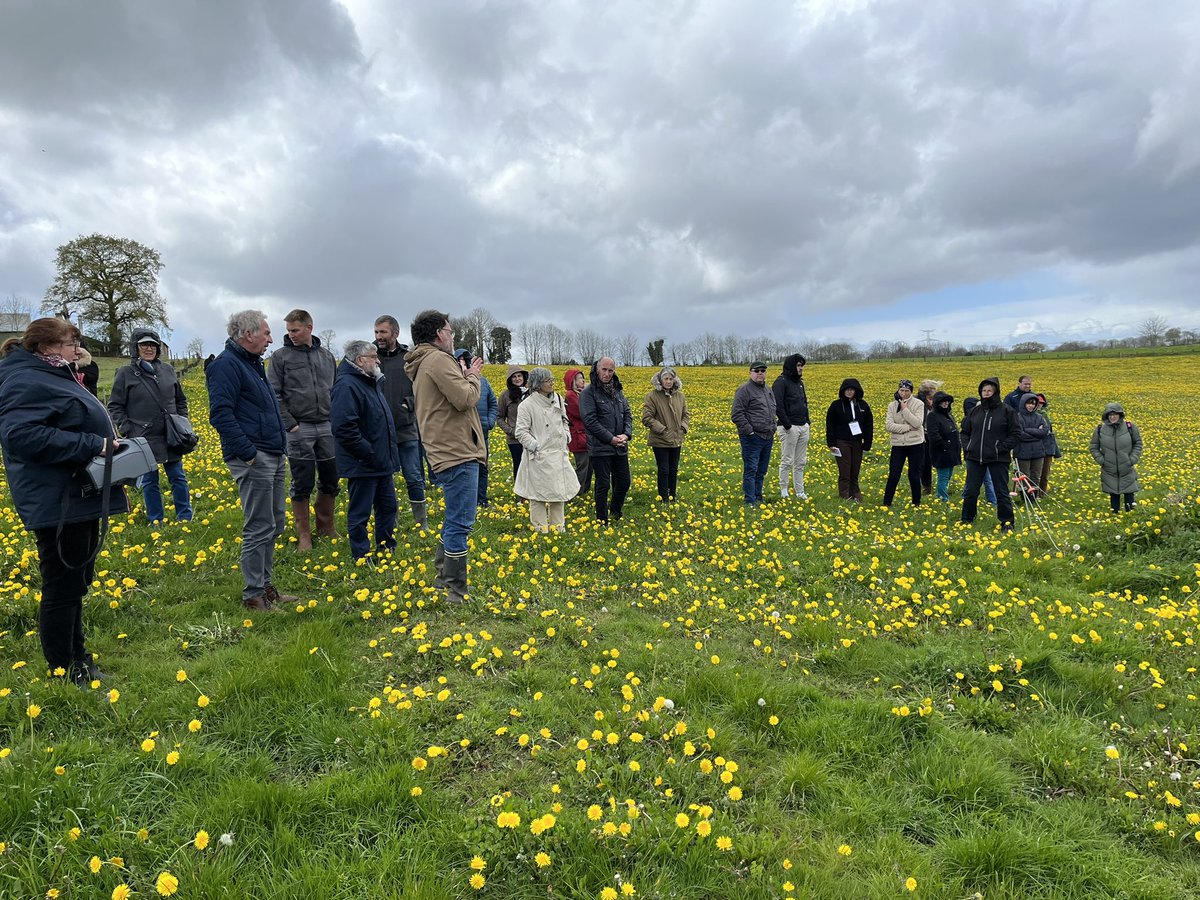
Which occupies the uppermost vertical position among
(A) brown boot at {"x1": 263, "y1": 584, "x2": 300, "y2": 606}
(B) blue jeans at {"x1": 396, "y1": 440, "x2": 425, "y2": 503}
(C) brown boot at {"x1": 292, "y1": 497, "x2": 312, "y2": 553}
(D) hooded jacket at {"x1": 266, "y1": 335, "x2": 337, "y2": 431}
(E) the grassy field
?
(D) hooded jacket at {"x1": 266, "y1": 335, "x2": 337, "y2": 431}

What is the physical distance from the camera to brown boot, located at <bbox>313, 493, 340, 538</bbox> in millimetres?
7359

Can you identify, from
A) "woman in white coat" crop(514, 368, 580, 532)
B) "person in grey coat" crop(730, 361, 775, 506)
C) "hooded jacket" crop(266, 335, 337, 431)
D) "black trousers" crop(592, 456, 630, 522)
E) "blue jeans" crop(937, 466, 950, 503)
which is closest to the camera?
"hooded jacket" crop(266, 335, 337, 431)

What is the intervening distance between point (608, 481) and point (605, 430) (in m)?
0.83

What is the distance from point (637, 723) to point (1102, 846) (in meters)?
2.42

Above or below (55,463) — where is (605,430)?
below

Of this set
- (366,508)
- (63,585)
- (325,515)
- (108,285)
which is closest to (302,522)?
(325,515)

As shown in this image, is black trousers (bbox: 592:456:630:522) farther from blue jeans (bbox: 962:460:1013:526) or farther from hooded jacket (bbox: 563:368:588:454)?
blue jeans (bbox: 962:460:1013:526)

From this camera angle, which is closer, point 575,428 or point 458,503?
point 458,503

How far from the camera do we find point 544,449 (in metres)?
7.91

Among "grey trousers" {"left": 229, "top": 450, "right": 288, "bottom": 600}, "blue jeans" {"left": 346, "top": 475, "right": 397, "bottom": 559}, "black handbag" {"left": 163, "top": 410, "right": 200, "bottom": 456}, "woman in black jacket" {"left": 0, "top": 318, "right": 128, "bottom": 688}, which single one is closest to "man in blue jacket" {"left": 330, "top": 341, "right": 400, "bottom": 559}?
"blue jeans" {"left": 346, "top": 475, "right": 397, "bottom": 559}

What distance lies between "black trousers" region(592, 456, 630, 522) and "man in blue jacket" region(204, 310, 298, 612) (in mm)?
4339

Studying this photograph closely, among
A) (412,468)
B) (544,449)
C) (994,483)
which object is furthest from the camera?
(994,483)

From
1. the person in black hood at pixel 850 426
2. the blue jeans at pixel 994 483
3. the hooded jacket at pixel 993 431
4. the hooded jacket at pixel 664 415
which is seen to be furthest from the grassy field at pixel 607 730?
the person in black hood at pixel 850 426

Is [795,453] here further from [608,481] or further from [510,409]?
[510,409]
